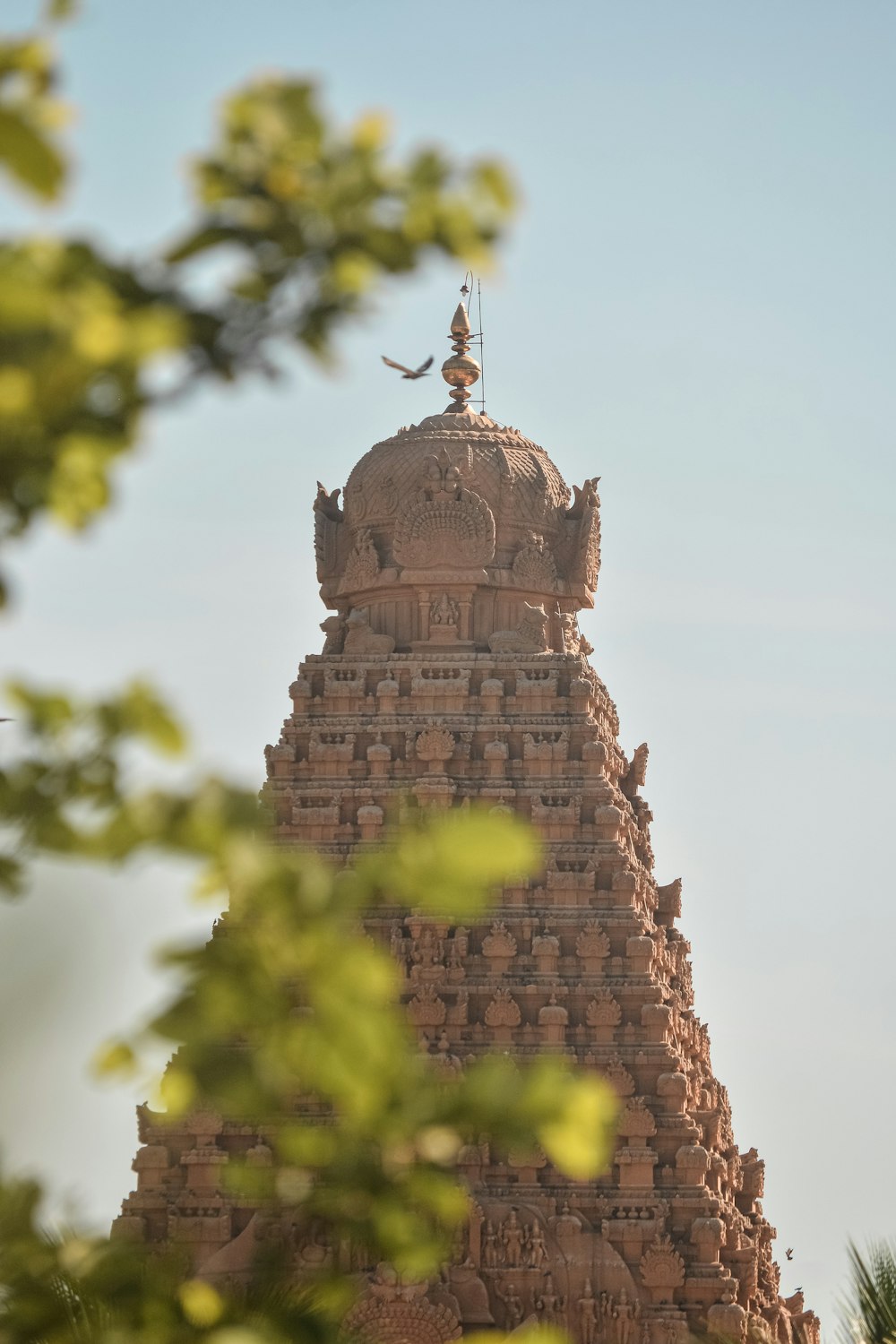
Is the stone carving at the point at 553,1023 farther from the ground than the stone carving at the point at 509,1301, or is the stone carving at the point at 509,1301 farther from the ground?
the stone carving at the point at 553,1023

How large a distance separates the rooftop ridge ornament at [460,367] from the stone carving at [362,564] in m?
3.39

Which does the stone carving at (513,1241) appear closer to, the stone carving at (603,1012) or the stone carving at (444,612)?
the stone carving at (603,1012)

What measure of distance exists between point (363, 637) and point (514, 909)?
573 cm

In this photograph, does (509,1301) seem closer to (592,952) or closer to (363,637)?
(592,952)

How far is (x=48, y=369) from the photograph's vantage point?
20.1 ft

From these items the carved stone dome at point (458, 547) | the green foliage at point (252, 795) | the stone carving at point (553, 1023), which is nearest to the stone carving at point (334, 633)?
the carved stone dome at point (458, 547)

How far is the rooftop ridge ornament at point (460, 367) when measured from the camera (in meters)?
48.7

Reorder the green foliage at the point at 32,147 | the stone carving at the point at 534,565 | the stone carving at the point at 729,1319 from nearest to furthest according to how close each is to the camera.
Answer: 1. the green foliage at the point at 32,147
2. the stone carving at the point at 729,1319
3. the stone carving at the point at 534,565

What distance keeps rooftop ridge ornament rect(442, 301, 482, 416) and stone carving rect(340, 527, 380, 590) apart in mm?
3392

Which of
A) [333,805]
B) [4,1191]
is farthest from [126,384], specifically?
[333,805]

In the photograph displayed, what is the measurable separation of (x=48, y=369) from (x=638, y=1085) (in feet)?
120

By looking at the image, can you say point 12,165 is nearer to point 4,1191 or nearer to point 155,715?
point 155,715

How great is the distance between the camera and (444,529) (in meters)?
45.8

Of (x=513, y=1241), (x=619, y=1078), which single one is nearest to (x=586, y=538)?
(x=619, y=1078)
